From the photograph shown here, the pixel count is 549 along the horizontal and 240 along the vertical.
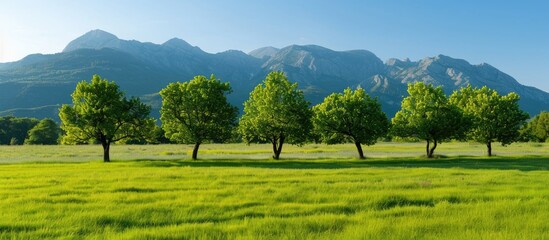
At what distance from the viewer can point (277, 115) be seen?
64.1m

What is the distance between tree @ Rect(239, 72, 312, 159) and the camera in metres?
64.4

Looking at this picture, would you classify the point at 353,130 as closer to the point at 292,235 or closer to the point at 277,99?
the point at 277,99

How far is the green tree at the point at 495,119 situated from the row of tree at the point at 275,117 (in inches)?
6.2

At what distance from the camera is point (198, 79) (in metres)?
62.8

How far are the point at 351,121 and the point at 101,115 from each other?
3799cm

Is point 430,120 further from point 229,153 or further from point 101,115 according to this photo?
point 101,115

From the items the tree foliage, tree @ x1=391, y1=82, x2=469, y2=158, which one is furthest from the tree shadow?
the tree foliage

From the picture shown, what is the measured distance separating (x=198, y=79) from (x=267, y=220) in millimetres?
51263

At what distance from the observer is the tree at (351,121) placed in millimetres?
65375

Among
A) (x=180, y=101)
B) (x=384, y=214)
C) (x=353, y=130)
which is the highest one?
(x=180, y=101)

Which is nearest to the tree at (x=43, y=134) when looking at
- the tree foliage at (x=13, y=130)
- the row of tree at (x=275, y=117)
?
the tree foliage at (x=13, y=130)

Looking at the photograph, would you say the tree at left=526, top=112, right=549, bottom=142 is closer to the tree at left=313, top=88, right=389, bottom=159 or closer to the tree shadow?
the tree at left=313, top=88, right=389, bottom=159

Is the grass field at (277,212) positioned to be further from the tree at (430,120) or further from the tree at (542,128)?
the tree at (542,128)

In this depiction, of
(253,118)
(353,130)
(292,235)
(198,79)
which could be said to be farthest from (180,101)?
(292,235)
